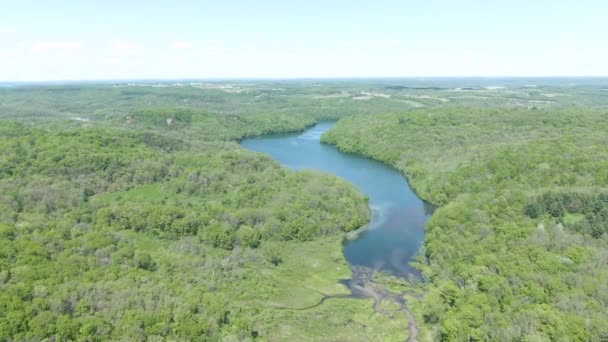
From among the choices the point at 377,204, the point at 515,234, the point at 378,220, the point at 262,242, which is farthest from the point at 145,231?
the point at 515,234

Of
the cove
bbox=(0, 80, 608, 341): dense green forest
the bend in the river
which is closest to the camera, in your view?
bbox=(0, 80, 608, 341): dense green forest

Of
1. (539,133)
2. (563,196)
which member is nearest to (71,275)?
(563,196)

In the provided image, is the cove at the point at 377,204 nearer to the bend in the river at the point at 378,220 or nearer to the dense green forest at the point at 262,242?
the bend in the river at the point at 378,220

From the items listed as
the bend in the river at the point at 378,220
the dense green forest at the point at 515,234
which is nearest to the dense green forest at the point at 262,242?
the dense green forest at the point at 515,234

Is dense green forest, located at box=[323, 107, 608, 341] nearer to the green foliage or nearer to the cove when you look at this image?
the cove

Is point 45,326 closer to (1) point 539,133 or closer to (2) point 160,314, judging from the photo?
(2) point 160,314

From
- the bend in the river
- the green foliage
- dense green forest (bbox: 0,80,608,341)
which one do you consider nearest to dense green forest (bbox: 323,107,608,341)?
dense green forest (bbox: 0,80,608,341)

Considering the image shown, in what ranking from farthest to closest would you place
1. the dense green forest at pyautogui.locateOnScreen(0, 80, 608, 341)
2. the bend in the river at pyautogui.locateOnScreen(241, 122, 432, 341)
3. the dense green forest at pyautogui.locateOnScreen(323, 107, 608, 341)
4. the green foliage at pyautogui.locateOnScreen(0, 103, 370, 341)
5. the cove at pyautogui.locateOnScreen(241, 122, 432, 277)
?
→ 1. the cove at pyautogui.locateOnScreen(241, 122, 432, 277)
2. the bend in the river at pyautogui.locateOnScreen(241, 122, 432, 341)
3. the dense green forest at pyautogui.locateOnScreen(323, 107, 608, 341)
4. the dense green forest at pyautogui.locateOnScreen(0, 80, 608, 341)
5. the green foliage at pyautogui.locateOnScreen(0, 103, 370, 341)
